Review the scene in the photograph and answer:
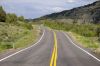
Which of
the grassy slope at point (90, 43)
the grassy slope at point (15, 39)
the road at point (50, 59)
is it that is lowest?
the grassy slope at point (90, 43)

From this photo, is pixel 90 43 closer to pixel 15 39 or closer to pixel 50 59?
pixel 15 39

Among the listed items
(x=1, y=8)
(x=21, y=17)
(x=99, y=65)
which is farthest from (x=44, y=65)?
(x=21, y=17)

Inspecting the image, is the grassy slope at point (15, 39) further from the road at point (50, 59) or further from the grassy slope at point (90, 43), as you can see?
the grassy slope at point (90, 43)

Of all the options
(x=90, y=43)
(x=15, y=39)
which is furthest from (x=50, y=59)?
(x=90, y=43)

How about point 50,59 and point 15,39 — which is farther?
point 15,39

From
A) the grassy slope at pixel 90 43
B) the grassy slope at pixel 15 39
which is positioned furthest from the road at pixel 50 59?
the grassy slope at pixel 15 39

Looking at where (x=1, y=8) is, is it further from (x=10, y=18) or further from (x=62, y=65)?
(x=62, y=65)

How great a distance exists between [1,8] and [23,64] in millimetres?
82532

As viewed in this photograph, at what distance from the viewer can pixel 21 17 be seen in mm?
137500

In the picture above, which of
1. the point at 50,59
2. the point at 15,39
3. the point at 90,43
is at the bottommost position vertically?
the point at 90,43

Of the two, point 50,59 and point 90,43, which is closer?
point 50,59

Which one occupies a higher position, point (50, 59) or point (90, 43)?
point (50, 59)

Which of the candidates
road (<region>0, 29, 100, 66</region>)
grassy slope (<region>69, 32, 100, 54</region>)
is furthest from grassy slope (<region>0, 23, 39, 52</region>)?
grassy slope (<region>69, 32, 100, 54</region>)

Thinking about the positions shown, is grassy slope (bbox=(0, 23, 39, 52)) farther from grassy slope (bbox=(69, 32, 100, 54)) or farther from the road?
grassy slope (bbox=(69, 32, 100, 54))
